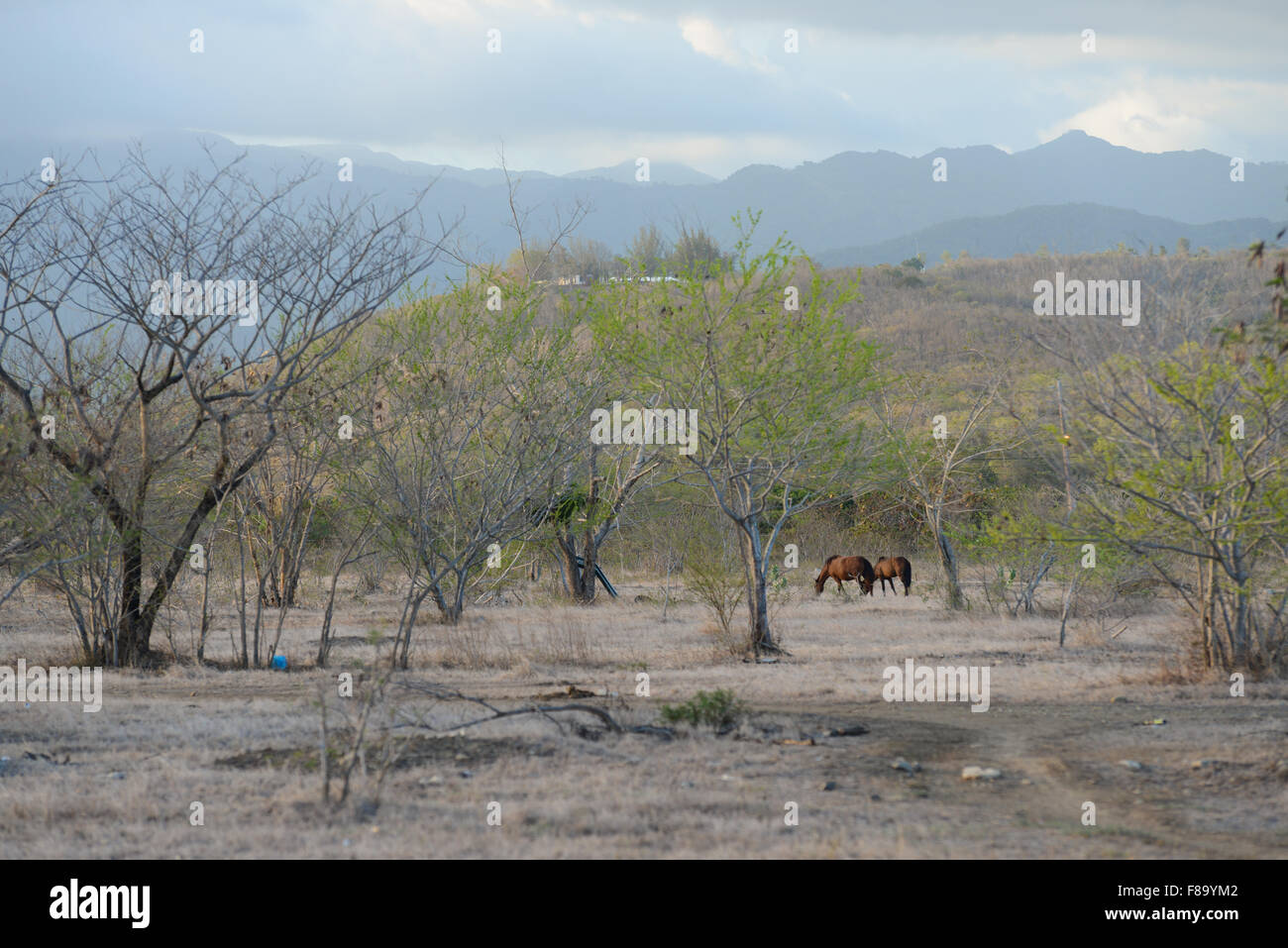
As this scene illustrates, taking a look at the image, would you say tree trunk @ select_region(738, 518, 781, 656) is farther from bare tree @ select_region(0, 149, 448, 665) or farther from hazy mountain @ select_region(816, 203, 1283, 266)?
hazy mountain @ select_region(816, 203, 1283, 266)

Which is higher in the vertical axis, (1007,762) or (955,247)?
(955,247)

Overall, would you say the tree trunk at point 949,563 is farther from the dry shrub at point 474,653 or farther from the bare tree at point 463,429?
the dry shrub at point 474,653

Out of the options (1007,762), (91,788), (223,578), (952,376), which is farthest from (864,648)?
(952,376)

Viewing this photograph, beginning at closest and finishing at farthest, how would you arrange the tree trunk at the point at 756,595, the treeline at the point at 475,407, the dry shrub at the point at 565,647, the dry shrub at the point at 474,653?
the treeline at the point at 475,407, the dry shrub at the point at 474,653, the dry shrub at the point at 565,647, the tree trunk at the point at 756,595

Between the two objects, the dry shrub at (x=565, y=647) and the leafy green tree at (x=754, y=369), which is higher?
the leafy green tree at (x=754, y=369)

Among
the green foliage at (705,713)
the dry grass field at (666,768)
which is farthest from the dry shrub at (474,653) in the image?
the green foliage at (705,713)

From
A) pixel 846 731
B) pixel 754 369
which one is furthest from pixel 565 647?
pixel 846 731

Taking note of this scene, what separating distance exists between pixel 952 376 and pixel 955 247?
144 metres

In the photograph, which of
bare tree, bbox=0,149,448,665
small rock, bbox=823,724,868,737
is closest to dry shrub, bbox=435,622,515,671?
bare tree, bbox=0,149,448,665

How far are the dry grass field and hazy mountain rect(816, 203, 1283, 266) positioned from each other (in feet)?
430

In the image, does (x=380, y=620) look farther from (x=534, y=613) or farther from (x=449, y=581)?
(x=534, y=613)

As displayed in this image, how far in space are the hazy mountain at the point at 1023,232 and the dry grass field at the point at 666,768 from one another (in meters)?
131

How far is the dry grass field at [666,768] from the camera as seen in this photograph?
5230 millimetres

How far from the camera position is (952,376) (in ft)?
149
